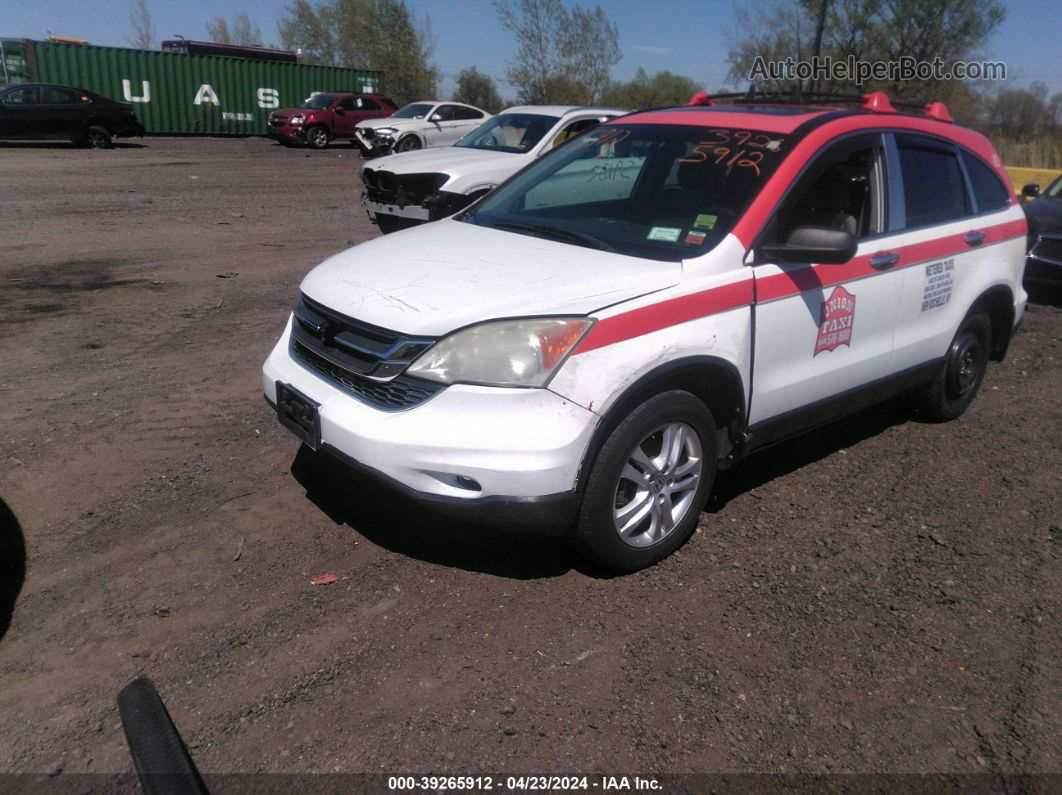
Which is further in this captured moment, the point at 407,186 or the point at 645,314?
the point at 407,186

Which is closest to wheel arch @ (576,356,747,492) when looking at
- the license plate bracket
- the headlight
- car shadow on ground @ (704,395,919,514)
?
the headlight

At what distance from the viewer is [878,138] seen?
4.35 meters

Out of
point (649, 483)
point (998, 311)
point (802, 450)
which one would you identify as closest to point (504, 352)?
point (649, 483)

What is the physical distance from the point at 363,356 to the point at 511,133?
319 inches

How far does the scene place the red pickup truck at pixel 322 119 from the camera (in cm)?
2644

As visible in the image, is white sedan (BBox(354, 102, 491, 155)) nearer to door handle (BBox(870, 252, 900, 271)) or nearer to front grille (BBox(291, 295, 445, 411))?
door handle (BBox(870, 252, 900, 271))

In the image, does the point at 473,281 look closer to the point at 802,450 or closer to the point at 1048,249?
the point at 802,450

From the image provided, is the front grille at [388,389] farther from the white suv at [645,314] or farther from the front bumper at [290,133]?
the front bumper at [290,133]

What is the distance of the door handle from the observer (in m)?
4.23

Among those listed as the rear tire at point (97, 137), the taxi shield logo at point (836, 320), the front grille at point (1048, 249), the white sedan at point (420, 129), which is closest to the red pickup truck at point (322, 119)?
the white sedan at point (420, 129)

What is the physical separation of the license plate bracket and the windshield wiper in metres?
1.33

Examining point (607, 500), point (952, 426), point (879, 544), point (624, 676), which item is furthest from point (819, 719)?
point (952, 426)

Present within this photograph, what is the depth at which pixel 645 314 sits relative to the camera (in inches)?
131

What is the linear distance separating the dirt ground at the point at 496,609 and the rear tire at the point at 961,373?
139mm
